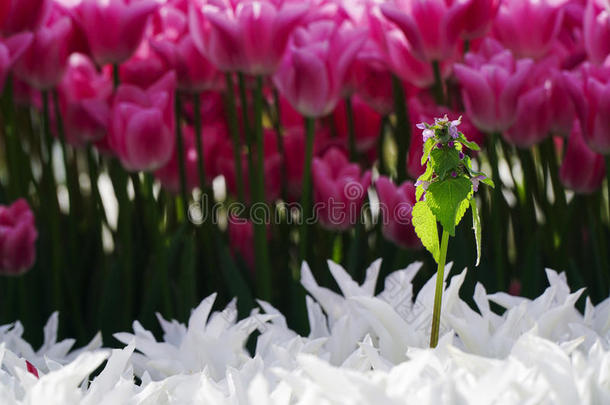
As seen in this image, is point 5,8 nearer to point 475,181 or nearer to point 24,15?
point 24,15

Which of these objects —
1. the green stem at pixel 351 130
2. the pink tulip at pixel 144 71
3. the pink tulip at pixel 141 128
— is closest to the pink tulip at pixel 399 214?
the green stem at pixel 351 130

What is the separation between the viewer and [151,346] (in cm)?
106

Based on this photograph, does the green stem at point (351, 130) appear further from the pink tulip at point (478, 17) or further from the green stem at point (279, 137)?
the pink tulip at point (478, 17)

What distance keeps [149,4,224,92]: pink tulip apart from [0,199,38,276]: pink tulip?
1.24 feet

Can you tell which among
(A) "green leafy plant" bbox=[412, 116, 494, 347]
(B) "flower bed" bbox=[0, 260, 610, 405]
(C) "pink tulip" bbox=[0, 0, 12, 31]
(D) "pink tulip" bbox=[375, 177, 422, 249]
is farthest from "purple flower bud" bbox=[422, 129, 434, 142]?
(C) "pink tulip" bbox=[0, 0, 12, 31]

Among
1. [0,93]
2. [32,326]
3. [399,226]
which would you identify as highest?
[0,93]

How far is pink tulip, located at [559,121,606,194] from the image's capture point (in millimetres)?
1608

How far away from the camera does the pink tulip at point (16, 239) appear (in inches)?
61.5

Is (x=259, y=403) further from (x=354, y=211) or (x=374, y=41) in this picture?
(x=374, y=41)

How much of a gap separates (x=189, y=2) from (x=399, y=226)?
0.53 metres

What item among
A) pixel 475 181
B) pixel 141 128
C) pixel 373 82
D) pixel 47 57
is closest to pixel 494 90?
pixel 373 82

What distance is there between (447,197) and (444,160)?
33mm

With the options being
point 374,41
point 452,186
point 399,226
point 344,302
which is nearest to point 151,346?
point 344,302

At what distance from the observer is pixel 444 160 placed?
2.78ft
